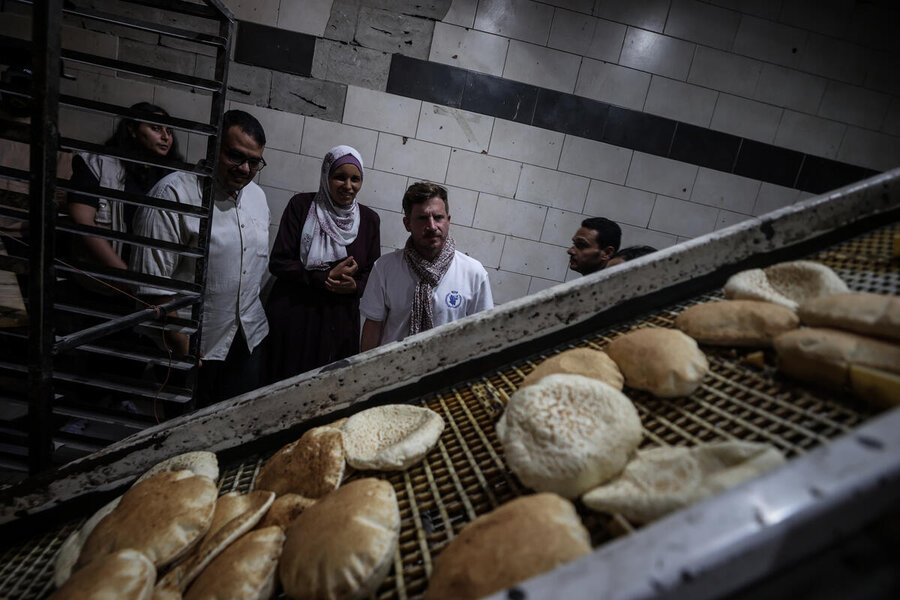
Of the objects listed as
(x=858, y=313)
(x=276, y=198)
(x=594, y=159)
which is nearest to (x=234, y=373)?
(x=276, y=198)

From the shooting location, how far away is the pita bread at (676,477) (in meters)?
0.56

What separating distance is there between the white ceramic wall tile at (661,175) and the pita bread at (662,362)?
3536 millimetres

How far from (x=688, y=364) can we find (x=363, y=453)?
0.80m

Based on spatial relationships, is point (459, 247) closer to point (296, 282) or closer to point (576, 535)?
point (296, 282)

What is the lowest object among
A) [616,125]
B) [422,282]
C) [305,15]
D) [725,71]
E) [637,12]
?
[422,282]

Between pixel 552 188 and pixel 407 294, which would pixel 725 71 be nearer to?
pixel 552 188

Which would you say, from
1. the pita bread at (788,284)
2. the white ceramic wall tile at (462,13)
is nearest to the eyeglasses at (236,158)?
the white ceramic wall tile at (462,13)

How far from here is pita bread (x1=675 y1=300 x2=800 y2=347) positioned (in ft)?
2.79

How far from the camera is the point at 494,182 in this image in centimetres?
391

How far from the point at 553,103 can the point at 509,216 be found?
3.73 feet

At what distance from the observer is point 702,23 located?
3.72 meters

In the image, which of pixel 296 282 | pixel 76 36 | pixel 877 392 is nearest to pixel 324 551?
pixel 877 392

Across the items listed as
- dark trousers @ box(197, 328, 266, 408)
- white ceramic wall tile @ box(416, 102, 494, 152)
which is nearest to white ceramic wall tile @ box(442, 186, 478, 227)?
white ceramic wall tile @ box(416, 102, 494, 152)

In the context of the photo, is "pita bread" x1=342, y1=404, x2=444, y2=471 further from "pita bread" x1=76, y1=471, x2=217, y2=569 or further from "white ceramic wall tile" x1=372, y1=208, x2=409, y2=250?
"white ceramic wall tile" x1=372, y1=208, x2=409, y2=250
